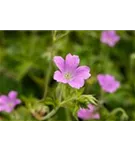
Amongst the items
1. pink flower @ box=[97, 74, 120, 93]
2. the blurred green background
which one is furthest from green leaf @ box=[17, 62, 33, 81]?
pink flower @ box=[97, 74, 120, 93]

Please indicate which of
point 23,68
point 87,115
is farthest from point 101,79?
point 23,68

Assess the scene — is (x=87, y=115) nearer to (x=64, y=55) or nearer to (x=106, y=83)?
(x=106, y=83)

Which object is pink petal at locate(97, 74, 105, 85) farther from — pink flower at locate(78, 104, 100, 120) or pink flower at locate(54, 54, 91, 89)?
pink flower at locate(54, 54, 91, 89)

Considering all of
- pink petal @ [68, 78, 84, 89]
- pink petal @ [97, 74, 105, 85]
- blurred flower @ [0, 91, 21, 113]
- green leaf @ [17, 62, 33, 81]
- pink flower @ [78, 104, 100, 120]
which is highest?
green leaf @ [17, 62, 33, 81]

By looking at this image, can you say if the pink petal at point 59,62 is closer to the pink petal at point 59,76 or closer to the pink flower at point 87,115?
the pink petal at point 59,76

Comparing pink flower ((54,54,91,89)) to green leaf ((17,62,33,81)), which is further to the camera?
green leaf ((17,62,33,81))

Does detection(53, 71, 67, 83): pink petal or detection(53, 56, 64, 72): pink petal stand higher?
detection(53, 56, 64, 72): pink petal

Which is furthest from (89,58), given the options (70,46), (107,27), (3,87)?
(107,27)
